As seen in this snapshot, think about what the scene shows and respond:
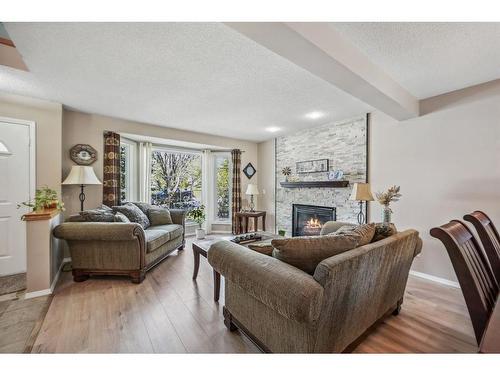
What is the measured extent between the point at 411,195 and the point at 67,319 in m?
4.02

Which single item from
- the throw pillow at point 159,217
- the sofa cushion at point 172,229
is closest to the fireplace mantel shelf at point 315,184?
the sofa cushion at point 172,229

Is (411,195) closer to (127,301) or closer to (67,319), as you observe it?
(127,301)

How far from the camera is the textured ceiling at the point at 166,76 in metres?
1.64

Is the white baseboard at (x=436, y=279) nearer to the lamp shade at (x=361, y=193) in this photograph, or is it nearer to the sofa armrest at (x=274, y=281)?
the lamp shade at (x=361, y=193)

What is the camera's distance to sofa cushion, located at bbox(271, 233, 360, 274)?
1320 millimetres

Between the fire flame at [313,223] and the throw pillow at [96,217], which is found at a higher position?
the throw pillow at [96,217]

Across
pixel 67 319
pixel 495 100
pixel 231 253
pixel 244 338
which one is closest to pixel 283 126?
pixel 495 100

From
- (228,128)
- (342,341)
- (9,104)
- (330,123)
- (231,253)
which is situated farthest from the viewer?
(228,128)

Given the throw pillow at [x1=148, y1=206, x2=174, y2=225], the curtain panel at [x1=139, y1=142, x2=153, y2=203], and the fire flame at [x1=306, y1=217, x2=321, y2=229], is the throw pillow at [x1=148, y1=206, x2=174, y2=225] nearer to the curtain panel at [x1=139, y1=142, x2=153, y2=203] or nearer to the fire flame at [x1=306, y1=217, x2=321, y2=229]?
the curtain panel at [x1=139, y1=142, x2=153, y2=203]

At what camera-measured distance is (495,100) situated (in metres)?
2.31

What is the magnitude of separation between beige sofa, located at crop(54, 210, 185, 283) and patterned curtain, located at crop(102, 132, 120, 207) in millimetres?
1074

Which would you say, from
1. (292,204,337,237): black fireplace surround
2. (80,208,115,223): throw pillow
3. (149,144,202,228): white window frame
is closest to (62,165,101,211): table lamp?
(80,208,115,223): throw pillow

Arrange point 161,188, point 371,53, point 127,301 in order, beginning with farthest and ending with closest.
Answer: point 161,188 < point 127,301 < point 371,53

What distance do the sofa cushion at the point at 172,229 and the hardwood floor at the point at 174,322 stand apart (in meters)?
0.86
